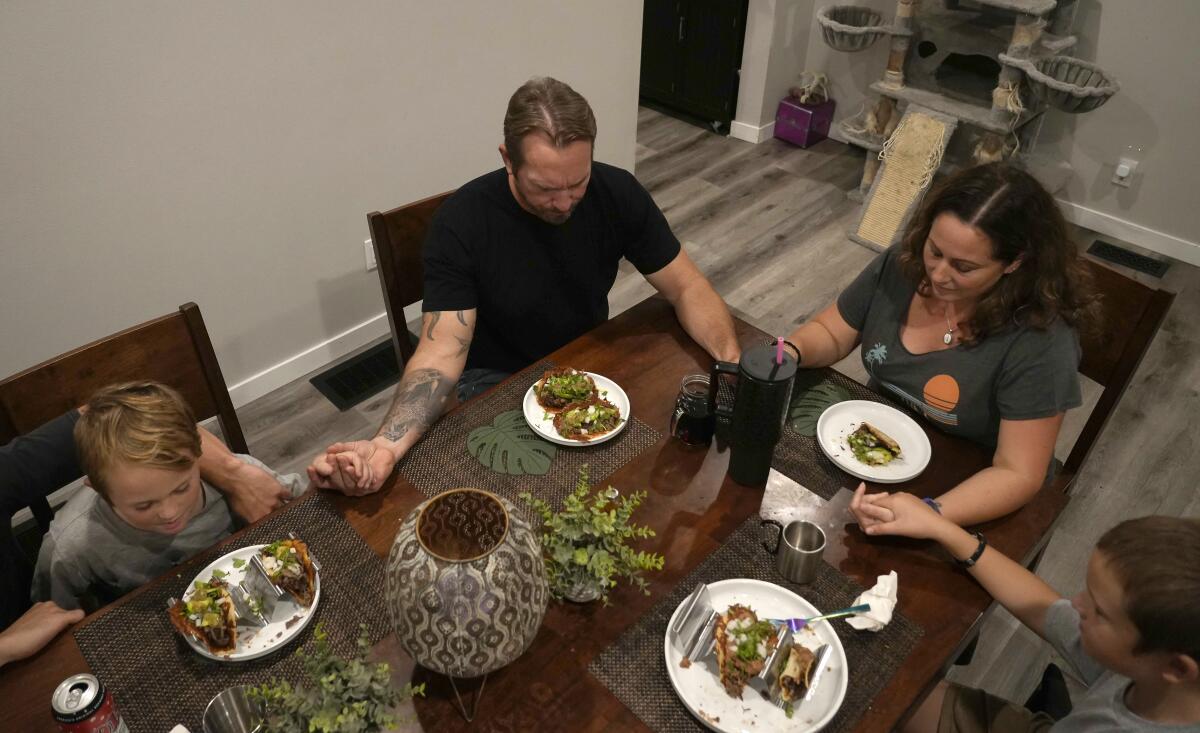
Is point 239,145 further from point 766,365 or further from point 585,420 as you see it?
point 766,365

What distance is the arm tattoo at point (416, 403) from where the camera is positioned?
Result: 135 centimetres

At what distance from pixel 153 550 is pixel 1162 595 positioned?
1.47 meters

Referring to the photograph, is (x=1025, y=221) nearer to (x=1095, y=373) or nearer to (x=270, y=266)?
(x=1095, y=373)

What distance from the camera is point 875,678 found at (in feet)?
3.37

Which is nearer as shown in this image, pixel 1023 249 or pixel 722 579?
pixel 722 579

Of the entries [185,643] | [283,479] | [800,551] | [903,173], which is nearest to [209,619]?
[185,643]

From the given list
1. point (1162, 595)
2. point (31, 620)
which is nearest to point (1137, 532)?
point (1162, 595)

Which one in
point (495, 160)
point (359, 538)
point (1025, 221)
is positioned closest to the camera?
point (359, 538)

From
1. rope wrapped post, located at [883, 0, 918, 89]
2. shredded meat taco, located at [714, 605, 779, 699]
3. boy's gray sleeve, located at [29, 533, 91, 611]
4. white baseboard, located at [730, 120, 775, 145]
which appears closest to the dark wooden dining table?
shredded meat taco, located at [714, 605, 779, 699]

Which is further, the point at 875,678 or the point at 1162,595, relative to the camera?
the point at 875,678

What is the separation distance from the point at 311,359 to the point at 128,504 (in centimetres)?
171

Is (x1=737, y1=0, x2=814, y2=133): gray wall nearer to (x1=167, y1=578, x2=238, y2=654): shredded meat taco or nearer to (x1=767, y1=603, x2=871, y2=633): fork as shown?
(x1=767, y1=603, x2=871, y2=633): fork

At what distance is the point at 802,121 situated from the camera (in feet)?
14.9

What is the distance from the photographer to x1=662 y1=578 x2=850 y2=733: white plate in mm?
977
